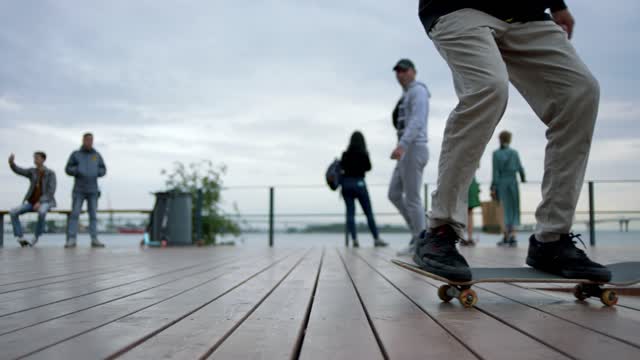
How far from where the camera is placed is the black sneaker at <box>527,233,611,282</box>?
1910 mm

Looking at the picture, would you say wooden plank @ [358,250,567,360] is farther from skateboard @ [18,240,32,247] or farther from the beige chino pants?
skateboard @ [18,240,32,247]

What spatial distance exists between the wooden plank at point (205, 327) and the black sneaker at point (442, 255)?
0.58 m

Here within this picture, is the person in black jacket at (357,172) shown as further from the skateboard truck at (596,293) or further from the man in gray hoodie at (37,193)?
the skateboard truck at (596,293)

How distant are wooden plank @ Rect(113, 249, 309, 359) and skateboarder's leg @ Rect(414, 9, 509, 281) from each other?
2.11ft

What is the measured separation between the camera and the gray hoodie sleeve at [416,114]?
496 cm

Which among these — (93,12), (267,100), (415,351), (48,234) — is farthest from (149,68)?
(415,351)

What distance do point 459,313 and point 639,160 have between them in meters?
8.92

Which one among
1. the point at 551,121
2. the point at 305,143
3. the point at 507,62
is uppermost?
the point at 305,143

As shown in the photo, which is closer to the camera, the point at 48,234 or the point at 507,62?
the point at 507,62

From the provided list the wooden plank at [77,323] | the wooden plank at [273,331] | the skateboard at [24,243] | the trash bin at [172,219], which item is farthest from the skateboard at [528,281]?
the skateboard at [24,243]

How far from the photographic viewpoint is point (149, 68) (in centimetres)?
1333

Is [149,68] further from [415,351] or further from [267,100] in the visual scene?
[415,351]

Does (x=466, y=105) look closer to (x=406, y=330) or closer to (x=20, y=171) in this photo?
(x=406, y=330)

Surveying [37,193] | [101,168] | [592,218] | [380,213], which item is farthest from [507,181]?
[37,193]
